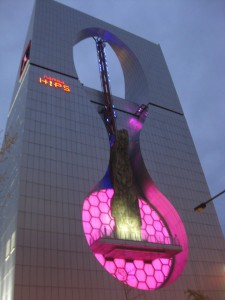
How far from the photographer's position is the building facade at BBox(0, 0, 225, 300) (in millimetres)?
16812

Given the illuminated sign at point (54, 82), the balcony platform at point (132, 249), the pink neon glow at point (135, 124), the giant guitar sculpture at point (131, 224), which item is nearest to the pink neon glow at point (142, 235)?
the giant guitar sculpture at point (131, 224)

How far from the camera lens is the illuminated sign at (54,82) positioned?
78.2 ft

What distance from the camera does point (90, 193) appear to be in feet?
69.7

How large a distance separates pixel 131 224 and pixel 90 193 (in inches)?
140

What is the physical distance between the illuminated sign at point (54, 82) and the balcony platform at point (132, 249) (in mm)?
12024

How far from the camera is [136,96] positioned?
31.3m

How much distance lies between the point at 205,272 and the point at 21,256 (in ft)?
40.0

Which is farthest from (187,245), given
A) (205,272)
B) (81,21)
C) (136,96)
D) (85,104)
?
(81,21)

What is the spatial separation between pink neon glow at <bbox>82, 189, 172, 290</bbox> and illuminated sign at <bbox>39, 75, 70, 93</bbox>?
8.44 metres

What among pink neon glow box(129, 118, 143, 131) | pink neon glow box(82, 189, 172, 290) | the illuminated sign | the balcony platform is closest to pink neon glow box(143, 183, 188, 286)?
pink neon glow box(82, 189, 172, 290)

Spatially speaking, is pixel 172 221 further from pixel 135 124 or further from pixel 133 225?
pixel 135 124

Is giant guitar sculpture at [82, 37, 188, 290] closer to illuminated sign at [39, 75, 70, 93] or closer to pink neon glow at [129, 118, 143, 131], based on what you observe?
pink neon glow at [129, 118, 143, 131]

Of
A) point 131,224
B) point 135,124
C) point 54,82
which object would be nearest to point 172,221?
point 131,224

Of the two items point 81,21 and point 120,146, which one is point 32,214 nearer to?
point 120,146
